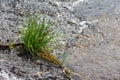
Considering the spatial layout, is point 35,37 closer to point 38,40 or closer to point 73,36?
point 38,40

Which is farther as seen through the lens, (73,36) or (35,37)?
(73,36)

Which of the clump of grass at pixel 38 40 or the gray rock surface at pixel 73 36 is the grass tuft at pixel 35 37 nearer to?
the clump of grass at pixel 38 40

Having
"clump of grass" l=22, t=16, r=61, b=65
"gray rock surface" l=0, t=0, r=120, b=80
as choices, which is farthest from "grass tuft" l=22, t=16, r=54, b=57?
"gray rock surface" l=0, t=0, r=120, b=80

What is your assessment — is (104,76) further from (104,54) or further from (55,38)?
(55,38)

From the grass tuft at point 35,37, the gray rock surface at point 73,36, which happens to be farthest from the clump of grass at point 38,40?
the gray rock surface at point 73,36

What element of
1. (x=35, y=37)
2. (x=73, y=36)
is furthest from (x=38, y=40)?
(x=73, y=36)
